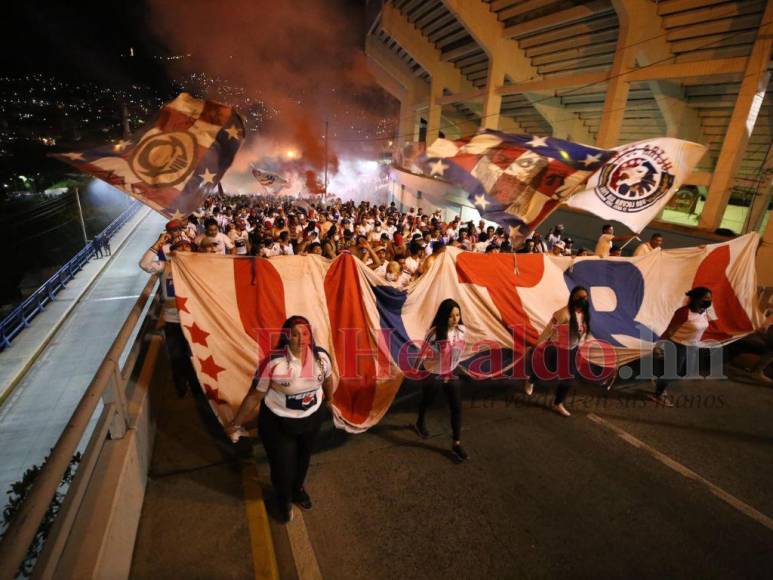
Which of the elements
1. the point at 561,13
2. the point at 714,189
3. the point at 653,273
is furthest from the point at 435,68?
the point at 653,273

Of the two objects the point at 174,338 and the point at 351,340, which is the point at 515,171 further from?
the point at 174,338

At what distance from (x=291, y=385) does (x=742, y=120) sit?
13922 mm

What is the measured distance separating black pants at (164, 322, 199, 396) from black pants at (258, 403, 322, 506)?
1.82m

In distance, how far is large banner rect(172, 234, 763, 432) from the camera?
4.04 meters

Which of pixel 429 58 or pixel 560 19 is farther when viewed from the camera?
pixel 429 58

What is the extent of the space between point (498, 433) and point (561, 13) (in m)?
17.2

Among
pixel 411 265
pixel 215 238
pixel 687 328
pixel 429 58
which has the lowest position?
pixel 687 328

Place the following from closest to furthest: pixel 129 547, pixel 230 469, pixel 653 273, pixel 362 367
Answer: pixel 129 547
pixel 230 469
pixel 362 367
pixel 653 273

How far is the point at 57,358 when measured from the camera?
11.1 meters

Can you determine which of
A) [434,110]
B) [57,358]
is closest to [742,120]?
[434,110]

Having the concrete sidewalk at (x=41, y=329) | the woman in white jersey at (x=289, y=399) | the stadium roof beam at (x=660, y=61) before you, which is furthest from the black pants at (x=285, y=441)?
the stadium roof beam at (x=660, y=61)

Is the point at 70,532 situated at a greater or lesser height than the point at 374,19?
lesser

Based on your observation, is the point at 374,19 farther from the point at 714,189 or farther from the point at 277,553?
the point at 277,553

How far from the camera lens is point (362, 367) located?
4.43 meters
